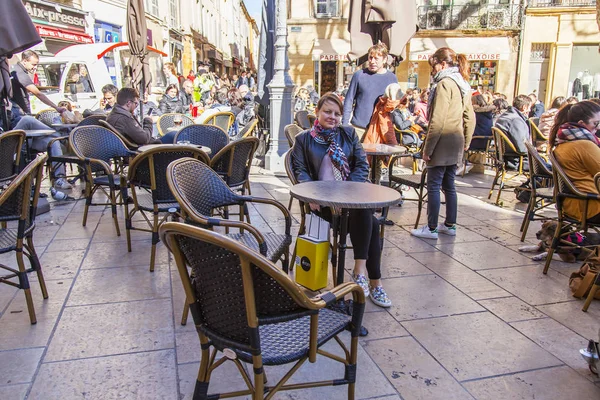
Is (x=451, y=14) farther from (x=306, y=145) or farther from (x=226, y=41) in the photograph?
(x=226, y=41)

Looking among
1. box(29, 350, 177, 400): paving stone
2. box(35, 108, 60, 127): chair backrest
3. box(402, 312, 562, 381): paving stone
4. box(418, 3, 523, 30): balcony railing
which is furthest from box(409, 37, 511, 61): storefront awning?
box(29, 350, 177, 400): paving stone

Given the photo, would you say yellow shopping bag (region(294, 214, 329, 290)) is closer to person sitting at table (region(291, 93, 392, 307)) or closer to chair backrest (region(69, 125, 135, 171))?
person sitting at table (region(291, 93, 392, 307))

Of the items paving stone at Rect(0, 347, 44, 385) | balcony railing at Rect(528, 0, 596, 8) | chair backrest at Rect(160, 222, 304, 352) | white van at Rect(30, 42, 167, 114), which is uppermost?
balcony railing at Rect(528, 0, 596, 8)

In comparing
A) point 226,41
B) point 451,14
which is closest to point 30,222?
point 451,14

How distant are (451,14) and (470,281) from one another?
19944mm

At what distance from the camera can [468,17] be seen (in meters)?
20.5

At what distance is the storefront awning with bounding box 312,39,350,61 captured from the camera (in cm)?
2020

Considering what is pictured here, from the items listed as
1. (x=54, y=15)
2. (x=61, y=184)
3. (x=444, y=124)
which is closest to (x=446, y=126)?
(x=444, y=124)

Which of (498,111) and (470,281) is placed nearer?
(470,281)

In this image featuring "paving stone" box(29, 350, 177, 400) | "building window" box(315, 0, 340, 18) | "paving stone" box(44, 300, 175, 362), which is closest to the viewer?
"paving stone" box(29, 350, 177, 400)

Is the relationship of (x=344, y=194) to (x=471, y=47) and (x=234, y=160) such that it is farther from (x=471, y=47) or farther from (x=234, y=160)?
(x=471, y=47)

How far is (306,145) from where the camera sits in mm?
3102

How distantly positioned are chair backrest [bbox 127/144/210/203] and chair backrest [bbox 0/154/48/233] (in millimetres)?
715

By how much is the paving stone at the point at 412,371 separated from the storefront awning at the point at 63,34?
14264mm
